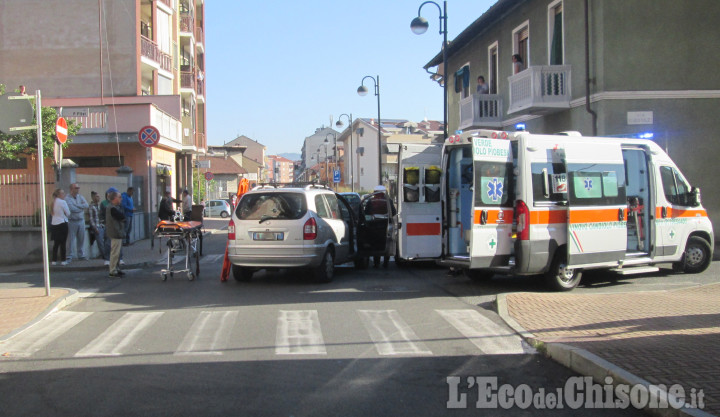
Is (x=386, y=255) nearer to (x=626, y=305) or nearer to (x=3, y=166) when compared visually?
(x=626, y=305)

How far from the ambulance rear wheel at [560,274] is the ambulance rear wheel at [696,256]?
321cm

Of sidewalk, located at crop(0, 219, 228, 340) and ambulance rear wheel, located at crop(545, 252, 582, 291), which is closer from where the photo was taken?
sidewalk, located at crop(0, 219, 228, 340)

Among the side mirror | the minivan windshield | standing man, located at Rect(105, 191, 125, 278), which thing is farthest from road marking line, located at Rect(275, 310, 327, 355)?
the side mirror

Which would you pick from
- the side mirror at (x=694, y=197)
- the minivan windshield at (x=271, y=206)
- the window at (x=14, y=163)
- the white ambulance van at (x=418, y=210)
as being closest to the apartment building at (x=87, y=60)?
the window at (x=14, y=163)

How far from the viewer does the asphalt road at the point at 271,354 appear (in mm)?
Answer: 4840

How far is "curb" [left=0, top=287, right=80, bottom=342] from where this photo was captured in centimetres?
719

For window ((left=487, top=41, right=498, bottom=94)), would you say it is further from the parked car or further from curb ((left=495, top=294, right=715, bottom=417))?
the parked car

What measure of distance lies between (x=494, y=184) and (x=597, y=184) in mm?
1949

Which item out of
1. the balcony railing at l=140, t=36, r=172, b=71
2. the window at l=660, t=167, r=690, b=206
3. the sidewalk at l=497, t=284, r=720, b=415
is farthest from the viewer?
the balcony railing at l=140, t=36, r=172, b=71

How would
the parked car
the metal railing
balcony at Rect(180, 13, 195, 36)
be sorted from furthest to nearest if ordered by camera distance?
the parked car → balcony at Rect(180, 13, 195, 36) → the metal railing

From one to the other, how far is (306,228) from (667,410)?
731cm

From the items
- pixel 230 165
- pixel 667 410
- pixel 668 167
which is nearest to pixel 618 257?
pixel 668 167

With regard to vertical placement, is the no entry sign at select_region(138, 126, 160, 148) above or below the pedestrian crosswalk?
above

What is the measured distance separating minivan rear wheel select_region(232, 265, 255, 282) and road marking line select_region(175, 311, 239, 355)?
2962 millimetres
